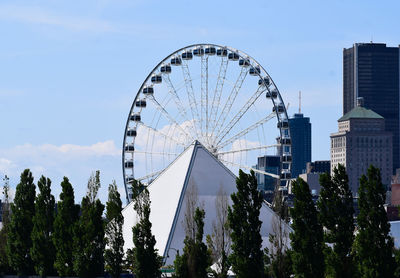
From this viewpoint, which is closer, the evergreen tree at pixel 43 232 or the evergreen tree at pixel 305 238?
the evergreen tree at pixel 305 238

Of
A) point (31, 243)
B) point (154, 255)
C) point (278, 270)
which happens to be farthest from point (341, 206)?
point (31, 243)

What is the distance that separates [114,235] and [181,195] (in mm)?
11282

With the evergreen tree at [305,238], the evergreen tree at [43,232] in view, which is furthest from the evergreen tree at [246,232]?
the evergreen tree at [43,232]

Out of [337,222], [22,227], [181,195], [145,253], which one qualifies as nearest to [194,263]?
[145,253]

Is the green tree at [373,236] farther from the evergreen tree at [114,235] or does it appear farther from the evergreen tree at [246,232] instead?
the evergreen tree at [114,235]

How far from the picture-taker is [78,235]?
80188 millimetres

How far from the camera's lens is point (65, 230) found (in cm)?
8169

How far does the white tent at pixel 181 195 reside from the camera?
284ft

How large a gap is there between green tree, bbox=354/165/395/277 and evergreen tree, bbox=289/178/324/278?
292 cm

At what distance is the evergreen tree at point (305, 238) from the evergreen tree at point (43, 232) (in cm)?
2429

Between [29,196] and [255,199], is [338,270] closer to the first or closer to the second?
[255,199]

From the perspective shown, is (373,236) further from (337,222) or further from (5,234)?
(5,234)

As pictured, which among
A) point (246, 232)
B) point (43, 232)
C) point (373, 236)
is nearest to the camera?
point (373, 236)

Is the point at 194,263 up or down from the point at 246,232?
down
